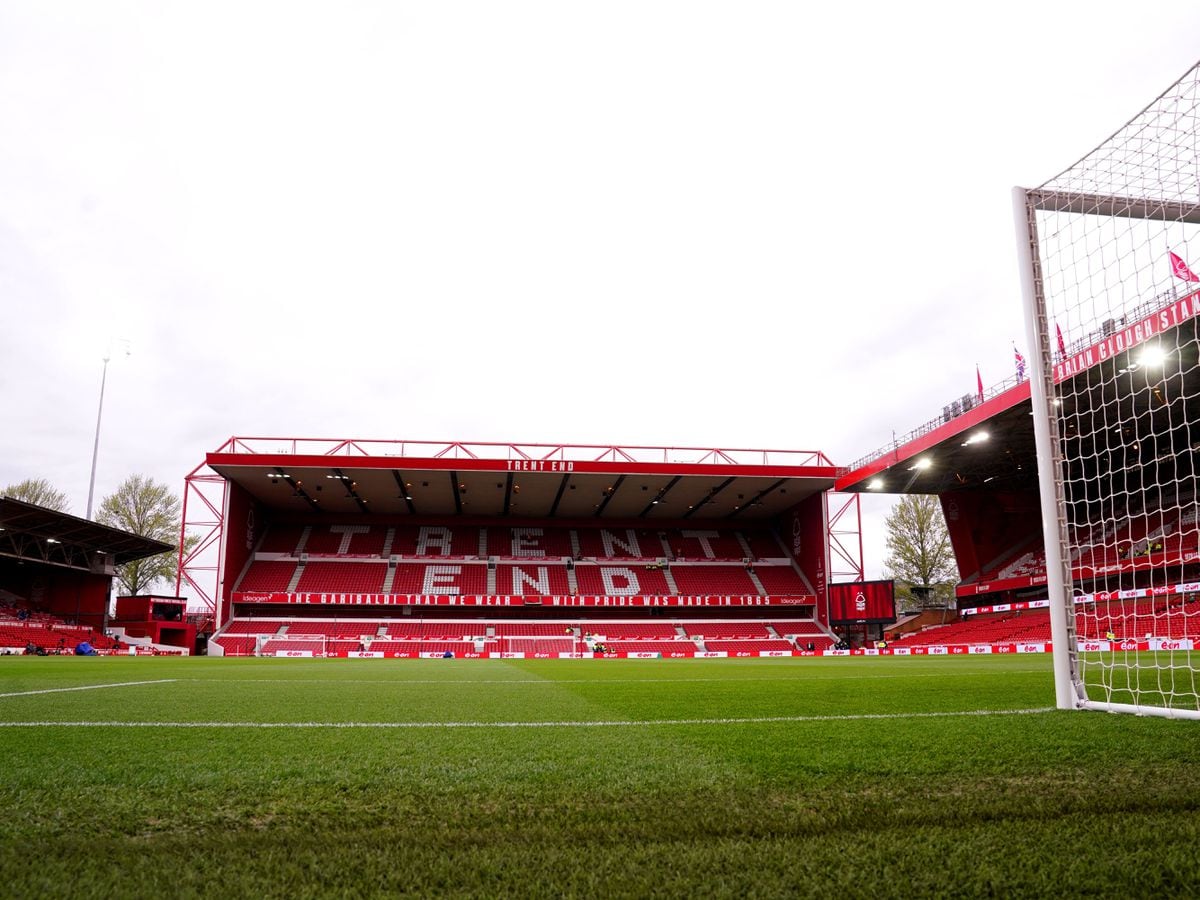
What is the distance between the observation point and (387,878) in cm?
132

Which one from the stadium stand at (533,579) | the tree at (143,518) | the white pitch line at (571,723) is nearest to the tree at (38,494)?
the tree at (143,518)

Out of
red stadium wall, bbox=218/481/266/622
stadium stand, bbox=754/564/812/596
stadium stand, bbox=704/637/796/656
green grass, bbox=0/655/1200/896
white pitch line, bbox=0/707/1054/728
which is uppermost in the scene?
red stadium wall, bbox=218/481/266/622

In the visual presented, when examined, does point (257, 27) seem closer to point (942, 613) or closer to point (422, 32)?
point (422, 32)

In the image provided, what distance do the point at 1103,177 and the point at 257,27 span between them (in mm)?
9390

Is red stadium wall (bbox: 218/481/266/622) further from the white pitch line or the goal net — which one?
the white pitch line

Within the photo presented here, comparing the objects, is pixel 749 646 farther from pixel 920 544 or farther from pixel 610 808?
pixel 610 808

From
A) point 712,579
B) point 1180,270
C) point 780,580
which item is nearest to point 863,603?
point 780,580

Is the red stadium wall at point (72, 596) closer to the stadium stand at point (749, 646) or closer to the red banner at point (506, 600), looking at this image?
the red banner at point (506, 600)

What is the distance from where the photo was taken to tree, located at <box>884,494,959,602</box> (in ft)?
135

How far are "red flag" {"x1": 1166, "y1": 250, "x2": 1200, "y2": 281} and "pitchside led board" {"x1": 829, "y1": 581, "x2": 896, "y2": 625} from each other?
22.8 metres

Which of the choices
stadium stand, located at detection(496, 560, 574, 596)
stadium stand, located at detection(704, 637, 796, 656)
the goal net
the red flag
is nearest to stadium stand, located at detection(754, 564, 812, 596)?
stadium stand, located at detection(704, 637, 796, 656)

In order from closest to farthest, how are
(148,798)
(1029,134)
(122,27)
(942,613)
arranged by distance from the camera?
1. (148,798)
2. (1029,134)
3. (122,27)
4. (942,613)

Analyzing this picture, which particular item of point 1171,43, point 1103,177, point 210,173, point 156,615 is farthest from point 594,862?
point 156,615

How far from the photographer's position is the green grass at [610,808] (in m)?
1.31
